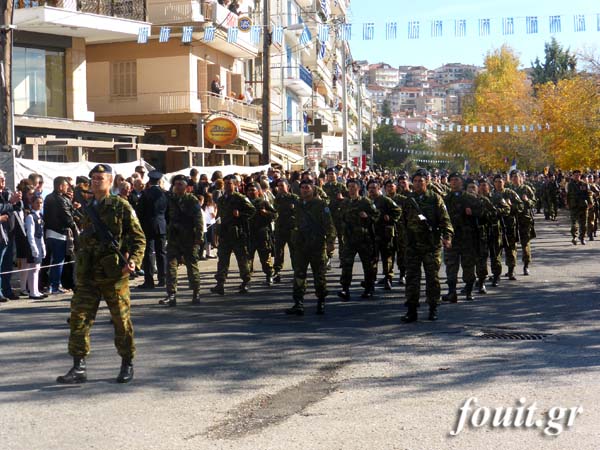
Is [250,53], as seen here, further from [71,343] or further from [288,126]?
[71,343]

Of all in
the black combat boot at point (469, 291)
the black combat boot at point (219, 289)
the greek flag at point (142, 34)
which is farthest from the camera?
the greek flag at point (142, 34)

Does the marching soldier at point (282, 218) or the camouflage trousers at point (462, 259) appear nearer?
the camouflage trousers at point (462, 259)

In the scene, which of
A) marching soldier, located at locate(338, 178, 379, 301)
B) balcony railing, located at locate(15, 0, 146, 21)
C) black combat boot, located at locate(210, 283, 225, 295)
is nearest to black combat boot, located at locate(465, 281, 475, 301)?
marching soldier, located at locate(338, 178, 379, 301)

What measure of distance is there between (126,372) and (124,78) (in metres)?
27.6

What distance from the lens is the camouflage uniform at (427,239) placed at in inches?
433

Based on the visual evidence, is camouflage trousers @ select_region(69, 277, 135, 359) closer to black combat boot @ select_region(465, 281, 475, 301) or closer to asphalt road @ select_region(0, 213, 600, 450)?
asphalt road @ select_region(0, 213, 600, 450)

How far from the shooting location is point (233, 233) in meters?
14.0

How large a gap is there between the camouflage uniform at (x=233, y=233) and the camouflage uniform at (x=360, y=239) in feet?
5.10

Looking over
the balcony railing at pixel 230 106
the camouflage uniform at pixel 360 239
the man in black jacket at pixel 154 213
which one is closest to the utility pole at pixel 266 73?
the balcony railing at pixel 230 106

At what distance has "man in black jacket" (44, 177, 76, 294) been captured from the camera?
13438 millimetres

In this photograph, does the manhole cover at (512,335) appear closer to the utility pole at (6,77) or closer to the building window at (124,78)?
the utility pole at (6,77)

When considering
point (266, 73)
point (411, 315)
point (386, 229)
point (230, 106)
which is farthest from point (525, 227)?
point (230, 106)

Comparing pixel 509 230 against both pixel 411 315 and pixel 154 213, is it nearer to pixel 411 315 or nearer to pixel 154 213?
pixel 411 315

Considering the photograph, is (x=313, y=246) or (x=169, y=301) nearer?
(x=313, y=246)
